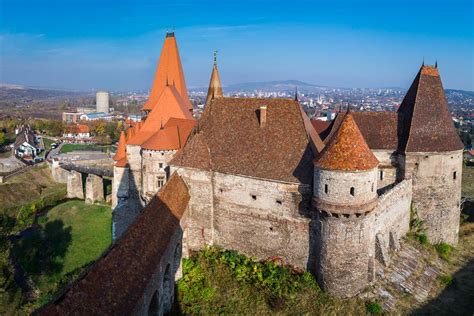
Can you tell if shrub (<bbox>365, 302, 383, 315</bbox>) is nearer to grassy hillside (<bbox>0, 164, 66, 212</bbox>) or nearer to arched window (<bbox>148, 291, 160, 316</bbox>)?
arched window (<bbox>148, 291, 160, 316</bbox>)

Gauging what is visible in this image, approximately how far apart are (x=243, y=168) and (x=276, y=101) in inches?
170

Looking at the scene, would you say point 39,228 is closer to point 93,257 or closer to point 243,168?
point 93,257

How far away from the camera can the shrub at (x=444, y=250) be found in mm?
26305

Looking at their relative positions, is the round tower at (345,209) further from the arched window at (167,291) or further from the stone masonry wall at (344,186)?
the arched window at (167,291)

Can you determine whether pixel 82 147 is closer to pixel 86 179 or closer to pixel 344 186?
pixel 86 179

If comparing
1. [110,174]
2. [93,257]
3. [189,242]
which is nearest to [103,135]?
[110,174]

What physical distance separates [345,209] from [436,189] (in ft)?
36.3

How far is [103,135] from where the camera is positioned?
332ft

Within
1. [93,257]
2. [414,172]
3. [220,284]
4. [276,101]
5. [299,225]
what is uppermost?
[276,101]

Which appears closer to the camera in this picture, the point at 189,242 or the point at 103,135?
the point at 189,242

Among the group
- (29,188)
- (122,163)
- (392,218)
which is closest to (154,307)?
(392,218)

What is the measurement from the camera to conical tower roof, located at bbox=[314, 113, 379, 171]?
60.3 ft

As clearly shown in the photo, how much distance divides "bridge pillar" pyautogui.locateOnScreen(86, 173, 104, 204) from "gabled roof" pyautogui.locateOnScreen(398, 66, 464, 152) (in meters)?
35.0

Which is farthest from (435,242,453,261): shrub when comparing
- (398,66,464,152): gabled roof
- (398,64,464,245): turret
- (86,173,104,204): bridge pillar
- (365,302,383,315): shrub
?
(86,173,104,204): bridge pillar
